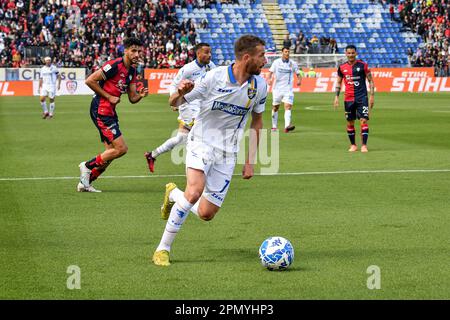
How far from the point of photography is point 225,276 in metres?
8.50

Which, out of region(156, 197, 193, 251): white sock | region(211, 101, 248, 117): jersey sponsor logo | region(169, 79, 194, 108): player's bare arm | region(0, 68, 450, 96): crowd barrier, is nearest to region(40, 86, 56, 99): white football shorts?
region(0, 68, 450, 96): crowd barrier

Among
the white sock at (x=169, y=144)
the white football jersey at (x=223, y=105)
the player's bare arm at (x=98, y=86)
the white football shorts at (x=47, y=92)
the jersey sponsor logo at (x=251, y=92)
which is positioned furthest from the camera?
the white football shorts at (x=47, y=92)

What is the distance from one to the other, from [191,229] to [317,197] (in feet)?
10.4

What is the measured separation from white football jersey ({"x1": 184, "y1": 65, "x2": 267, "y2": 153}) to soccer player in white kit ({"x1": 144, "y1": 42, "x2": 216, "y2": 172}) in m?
7.57

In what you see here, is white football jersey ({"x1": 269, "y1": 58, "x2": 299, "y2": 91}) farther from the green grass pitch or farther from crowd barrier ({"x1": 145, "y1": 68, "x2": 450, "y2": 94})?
crowd barrier ({"x1": 145, "y1": 68, "x2": 450, "y2": 94})

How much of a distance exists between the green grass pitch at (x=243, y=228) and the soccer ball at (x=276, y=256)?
9 cm

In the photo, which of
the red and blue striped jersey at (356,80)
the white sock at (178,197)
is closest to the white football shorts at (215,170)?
the white sock at (178,197)

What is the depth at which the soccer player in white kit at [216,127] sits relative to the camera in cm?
912

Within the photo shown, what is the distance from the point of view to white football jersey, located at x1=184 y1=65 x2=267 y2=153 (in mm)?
9242

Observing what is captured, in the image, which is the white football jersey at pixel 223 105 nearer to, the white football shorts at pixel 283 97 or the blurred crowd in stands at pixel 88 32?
the white football shorts at pixel 283 97

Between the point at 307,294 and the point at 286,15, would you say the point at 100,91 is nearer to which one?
the point at 307,294

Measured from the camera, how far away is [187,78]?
17.6 metres

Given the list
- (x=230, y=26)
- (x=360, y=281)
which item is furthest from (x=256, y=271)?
(x=230, y=26)
